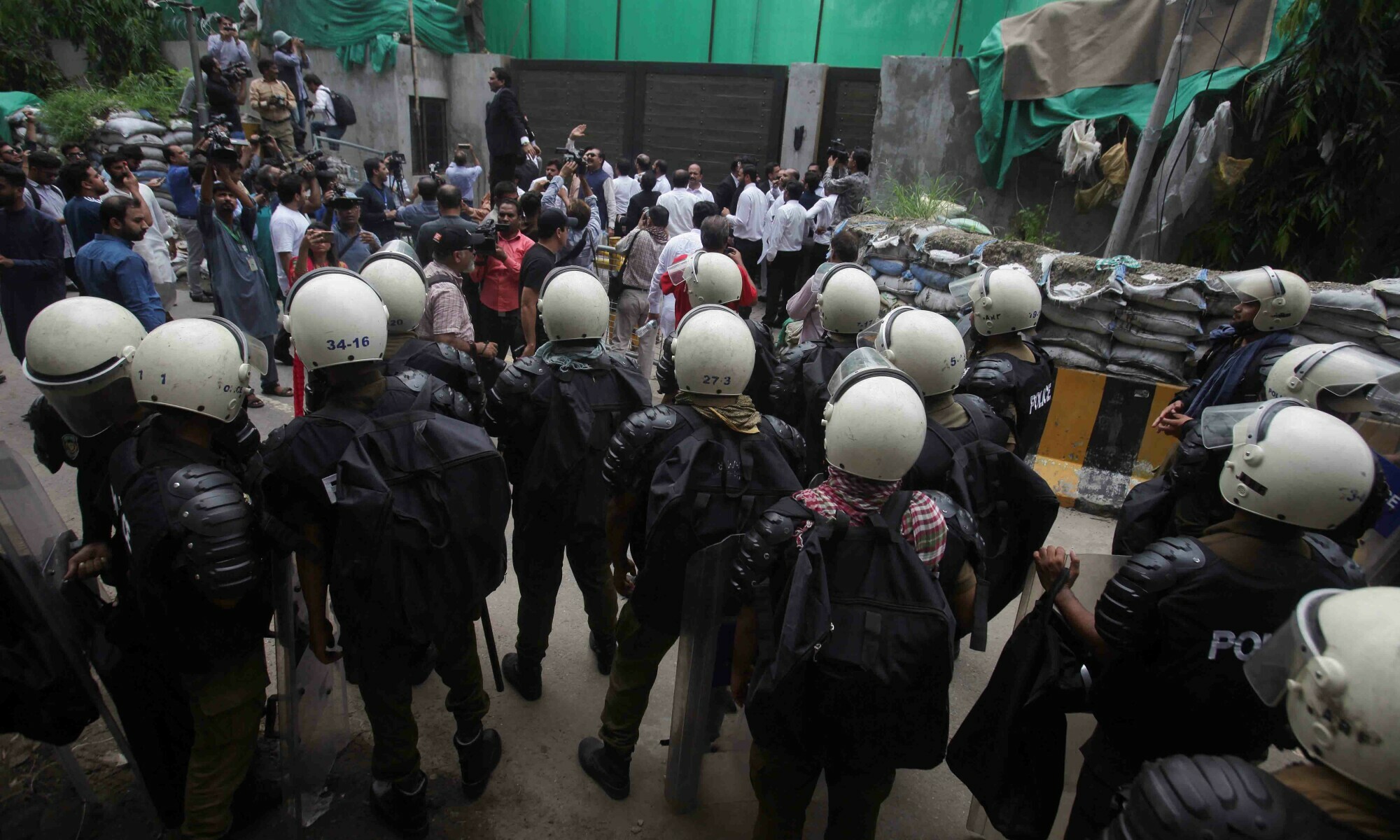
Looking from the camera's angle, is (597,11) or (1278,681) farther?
(597,11)

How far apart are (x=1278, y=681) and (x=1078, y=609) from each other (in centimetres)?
68

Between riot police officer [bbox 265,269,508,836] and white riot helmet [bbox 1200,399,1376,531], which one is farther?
riot police officer [bbox 265,269,508,836]

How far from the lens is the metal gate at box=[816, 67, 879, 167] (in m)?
11.6

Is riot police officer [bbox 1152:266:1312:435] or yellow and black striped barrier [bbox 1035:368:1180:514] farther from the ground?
riot police officer [bbox 1152:266:1312:435]

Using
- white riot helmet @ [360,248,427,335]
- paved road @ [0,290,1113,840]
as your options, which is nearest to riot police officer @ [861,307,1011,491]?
paved road @ [0,290,1113,840]

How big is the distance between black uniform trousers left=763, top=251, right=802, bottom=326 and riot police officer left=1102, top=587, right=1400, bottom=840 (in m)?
8.01

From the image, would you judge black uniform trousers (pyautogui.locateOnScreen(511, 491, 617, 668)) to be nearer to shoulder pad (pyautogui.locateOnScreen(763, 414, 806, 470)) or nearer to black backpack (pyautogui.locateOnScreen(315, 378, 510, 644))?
black backpack (pyautogui.locateOnScreen(315, 378, 510, 644))

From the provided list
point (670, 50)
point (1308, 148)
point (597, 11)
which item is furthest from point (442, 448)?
point (597, 11)

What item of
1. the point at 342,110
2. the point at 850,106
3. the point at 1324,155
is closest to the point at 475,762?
the point at 1324,155

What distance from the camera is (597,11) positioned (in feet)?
46.7

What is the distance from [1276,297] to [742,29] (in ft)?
38.0

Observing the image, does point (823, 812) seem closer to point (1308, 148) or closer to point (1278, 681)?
point (1278, 681)

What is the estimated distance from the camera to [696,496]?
2336 millimetres

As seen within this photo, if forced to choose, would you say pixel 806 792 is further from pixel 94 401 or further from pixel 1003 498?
pixel 94 401
